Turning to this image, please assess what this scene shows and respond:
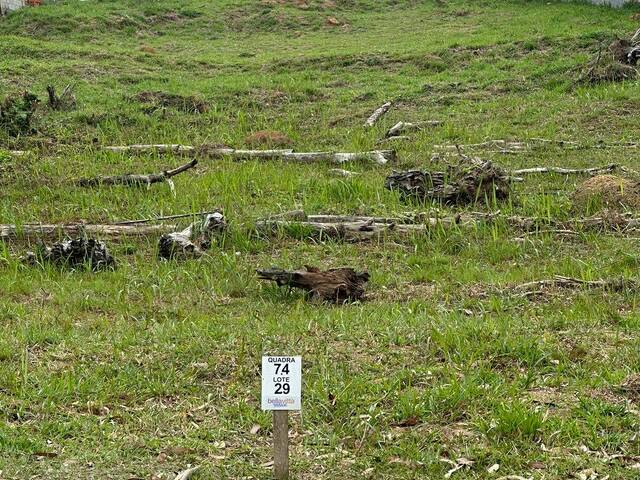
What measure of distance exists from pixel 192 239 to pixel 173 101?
7.95m

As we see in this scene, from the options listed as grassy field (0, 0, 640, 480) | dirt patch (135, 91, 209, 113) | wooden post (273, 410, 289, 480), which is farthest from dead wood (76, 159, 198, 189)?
wooden post (273, 410, 289, 480)

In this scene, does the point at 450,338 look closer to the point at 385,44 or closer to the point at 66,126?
the point at 66,126

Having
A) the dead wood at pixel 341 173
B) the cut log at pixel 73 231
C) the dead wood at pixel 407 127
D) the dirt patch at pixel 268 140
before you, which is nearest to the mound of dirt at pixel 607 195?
the dead wood at pixel 341 173

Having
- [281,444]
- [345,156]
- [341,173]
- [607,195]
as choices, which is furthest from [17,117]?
[281,444]

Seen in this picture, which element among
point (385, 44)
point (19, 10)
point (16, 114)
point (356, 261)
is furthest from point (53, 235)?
point (19, 10)

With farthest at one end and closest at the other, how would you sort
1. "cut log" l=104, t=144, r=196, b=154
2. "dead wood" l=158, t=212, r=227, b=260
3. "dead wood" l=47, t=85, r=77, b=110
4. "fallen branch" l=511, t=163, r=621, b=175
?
1. "dead wood" l=47, t=85, r=77, b=110
2. "cut log" l=104, t=144, r=196, b=154
3. "fallen branch" l=511, t=163, r=621, b=175
4. "dead wood" l=158, t=212, r=227, b=260

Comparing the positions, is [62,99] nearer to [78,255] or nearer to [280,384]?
[78,255]

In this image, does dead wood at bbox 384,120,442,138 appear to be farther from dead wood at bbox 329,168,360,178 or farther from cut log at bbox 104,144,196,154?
cut log at bbox 104,144,196,154

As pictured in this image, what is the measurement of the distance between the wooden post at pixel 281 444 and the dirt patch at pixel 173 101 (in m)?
12.0

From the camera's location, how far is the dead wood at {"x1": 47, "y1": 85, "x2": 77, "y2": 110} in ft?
49.2

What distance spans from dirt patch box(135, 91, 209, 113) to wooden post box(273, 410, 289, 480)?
1199cm

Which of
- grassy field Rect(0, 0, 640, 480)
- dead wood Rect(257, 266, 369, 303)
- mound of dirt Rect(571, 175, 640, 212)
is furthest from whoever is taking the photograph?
mound of dirt Rect(571, 175, 640, 212)

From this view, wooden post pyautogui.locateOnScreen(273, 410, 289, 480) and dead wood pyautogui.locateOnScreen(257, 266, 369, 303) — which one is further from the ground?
wooden post pyautogui.locateOnScreen(273, 410, 289, 480)

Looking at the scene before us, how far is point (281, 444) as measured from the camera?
3.67 meters
